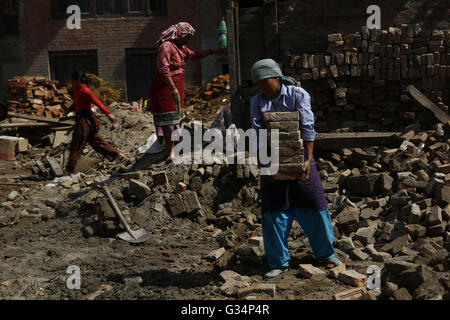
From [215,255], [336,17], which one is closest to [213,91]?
[336,17]

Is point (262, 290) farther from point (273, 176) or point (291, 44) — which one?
point (291, 44)

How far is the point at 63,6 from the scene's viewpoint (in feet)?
56.4

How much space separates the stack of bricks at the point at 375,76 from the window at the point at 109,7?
31.7 ft

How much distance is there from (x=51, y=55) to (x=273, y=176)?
46.5 feet

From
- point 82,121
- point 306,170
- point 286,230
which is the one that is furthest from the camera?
point 82,121

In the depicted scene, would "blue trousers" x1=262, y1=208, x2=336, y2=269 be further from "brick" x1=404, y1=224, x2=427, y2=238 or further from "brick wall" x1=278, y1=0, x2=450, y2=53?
"brick wall" x1=278, y1=0, x2=450, y2=53

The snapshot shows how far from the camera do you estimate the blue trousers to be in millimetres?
4711

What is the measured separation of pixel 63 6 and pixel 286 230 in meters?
14.6

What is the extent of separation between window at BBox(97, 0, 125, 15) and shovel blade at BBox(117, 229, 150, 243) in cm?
A: 1176

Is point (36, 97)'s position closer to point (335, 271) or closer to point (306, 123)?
point (306, 123)

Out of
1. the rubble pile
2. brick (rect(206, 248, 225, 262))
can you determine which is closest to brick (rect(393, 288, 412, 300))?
brick (rect(206, 248, 225, 262))

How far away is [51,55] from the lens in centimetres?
1719

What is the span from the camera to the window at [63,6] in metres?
17.1

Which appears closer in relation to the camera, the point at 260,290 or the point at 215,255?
the point at 260,290
